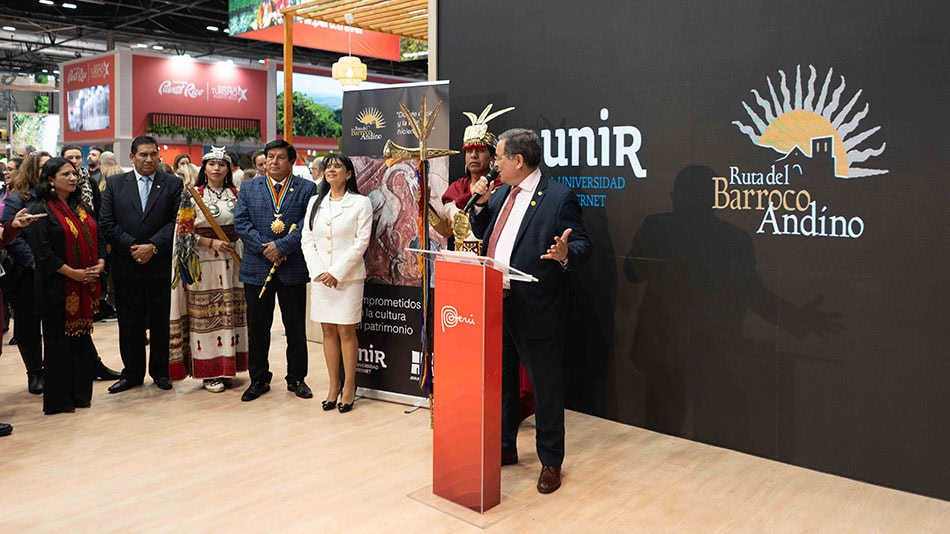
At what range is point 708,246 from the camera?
4.36 meters

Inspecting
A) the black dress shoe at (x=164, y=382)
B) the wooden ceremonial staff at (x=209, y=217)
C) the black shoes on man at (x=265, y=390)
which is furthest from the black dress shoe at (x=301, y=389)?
the wooden ceremonial staff at (x=209, y=217)

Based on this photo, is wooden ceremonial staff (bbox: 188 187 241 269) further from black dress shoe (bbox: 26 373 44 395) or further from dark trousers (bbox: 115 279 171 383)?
black dress shoe (bbox: 26 373 44 395)

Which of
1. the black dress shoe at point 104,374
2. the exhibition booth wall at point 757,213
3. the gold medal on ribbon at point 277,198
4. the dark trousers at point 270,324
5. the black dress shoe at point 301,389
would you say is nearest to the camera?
the exhibition booth wall at point 757,213

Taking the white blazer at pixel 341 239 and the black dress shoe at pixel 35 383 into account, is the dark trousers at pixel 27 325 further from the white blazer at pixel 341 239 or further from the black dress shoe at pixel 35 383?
the white blazer at pixel 341 239

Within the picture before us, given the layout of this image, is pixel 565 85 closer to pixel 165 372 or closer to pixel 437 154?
pixel 437 154

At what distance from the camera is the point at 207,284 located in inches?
212

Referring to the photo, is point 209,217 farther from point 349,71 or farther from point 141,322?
point 349,71

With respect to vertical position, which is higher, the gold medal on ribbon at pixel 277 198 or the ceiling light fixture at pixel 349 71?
the ceiling light fixture at pixel 349 71

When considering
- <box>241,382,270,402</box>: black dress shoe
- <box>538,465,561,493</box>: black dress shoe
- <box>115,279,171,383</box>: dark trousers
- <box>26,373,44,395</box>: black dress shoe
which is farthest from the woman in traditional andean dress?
<box>538,465,561,493</box>: black dress shoe

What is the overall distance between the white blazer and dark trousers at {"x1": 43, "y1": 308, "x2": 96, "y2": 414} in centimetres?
152

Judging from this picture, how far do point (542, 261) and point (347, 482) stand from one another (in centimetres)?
141

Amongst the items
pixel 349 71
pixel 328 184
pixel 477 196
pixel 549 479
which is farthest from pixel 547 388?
pixel 349 71

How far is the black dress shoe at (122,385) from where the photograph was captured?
215 inches

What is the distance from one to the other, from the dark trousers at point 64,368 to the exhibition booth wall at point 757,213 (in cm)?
305
